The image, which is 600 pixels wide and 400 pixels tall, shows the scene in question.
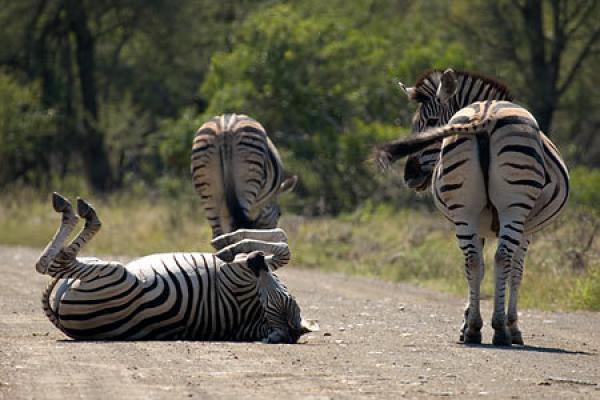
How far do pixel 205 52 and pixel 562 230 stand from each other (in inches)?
775

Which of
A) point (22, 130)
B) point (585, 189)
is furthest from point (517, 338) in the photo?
point (22, 130)

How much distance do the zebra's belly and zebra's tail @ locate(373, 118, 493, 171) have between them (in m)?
1.49

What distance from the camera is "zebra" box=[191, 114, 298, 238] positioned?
1520 cm

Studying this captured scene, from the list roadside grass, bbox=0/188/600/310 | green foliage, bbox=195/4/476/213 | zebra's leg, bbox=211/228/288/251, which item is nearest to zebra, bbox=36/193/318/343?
zebra's leg, bbox=211/228/288/251

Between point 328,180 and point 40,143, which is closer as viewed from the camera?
point 328,180

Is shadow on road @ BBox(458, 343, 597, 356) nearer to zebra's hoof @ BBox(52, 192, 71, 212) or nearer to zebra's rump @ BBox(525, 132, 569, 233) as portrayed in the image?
zebra's rump @ BBox(525, 132, 569, 233)

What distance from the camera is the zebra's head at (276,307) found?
356 inches

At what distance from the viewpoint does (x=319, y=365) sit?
782 cm

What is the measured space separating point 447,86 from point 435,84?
227 mm

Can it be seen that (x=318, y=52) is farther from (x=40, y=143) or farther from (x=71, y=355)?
Result: (x=71, y=355)

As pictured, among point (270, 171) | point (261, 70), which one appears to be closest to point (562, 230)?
point (270, 171)

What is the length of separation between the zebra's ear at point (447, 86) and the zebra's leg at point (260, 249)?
6.71 ft

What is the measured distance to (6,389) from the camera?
6754 millimetres

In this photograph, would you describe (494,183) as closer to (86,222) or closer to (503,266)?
(503,266)
